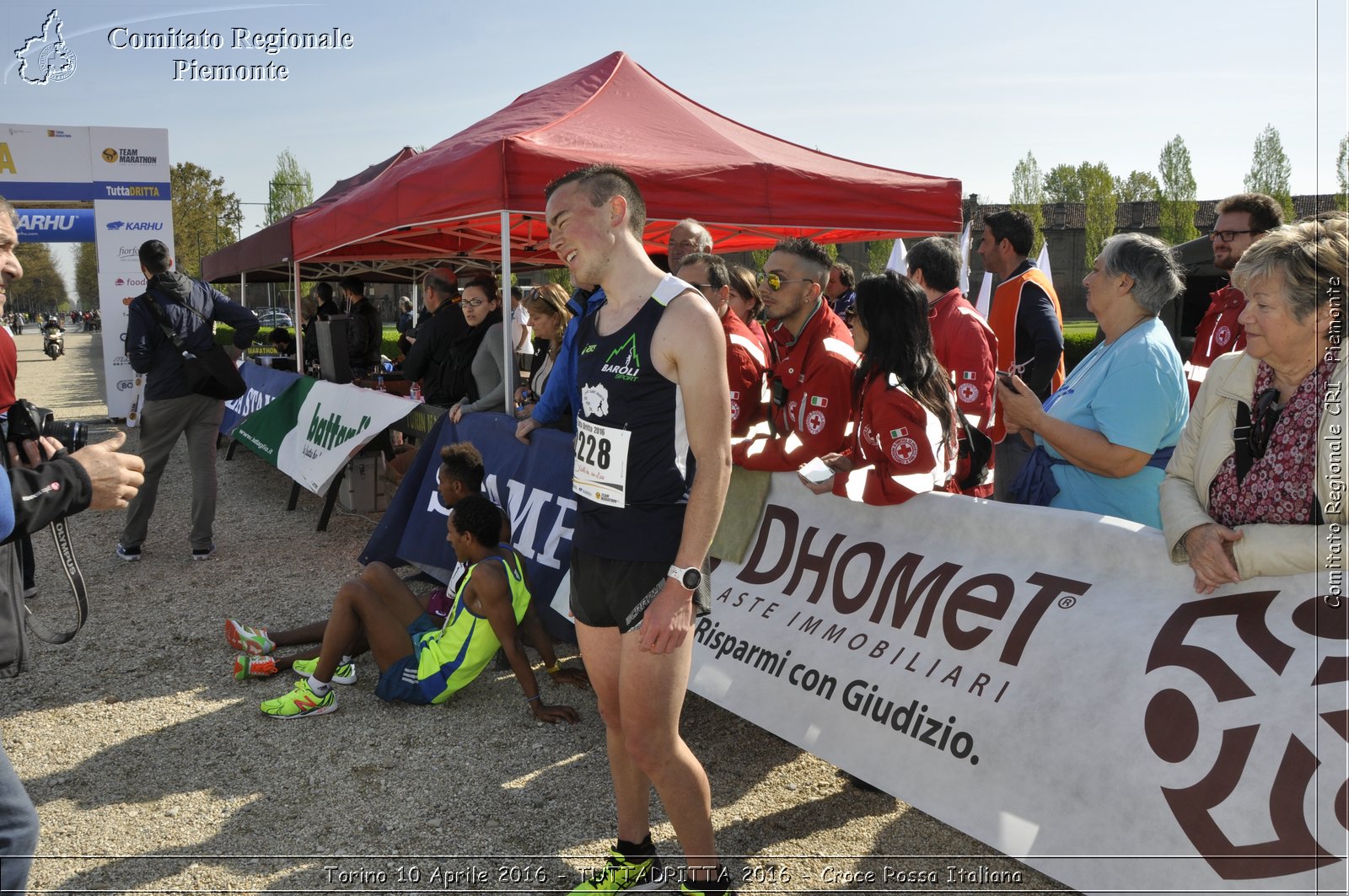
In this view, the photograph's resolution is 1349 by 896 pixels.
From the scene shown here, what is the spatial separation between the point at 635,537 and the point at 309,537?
19.2ft

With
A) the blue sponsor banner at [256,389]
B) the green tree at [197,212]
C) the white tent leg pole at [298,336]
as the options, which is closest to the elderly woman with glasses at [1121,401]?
the blue sponsor banner at [256,389]

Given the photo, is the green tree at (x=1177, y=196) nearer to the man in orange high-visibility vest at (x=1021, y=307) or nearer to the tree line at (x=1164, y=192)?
the tree line at (x=1164, y=192)

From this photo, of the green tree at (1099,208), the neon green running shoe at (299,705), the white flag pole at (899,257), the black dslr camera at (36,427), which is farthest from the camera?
the green tree at (1099,208)

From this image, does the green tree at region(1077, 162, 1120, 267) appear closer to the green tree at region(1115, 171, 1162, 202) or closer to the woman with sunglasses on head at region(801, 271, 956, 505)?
the green tree at region(1115, 171, 1162, 202)

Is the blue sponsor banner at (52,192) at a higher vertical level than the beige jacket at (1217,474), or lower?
higher

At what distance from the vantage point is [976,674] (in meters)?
2.85

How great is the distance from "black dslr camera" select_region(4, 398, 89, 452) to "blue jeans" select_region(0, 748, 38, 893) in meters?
0.95

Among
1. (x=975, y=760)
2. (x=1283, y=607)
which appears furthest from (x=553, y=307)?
(x=1283, y=607)

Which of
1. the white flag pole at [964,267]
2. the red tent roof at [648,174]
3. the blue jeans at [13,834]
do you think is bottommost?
the blue jeans at [13,834]

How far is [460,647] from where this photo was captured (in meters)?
4.24

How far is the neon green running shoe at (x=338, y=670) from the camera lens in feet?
14.9

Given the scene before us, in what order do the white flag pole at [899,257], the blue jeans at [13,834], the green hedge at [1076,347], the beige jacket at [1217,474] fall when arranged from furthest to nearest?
1. the green hedge at [1076,347]
2. the white flag pole at [899,257]
3. the beige jacket at [1217,474]
4. the blue jeans at [13,834]

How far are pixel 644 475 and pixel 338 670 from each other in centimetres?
278

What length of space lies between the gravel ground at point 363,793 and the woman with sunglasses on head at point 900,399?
1208mm
